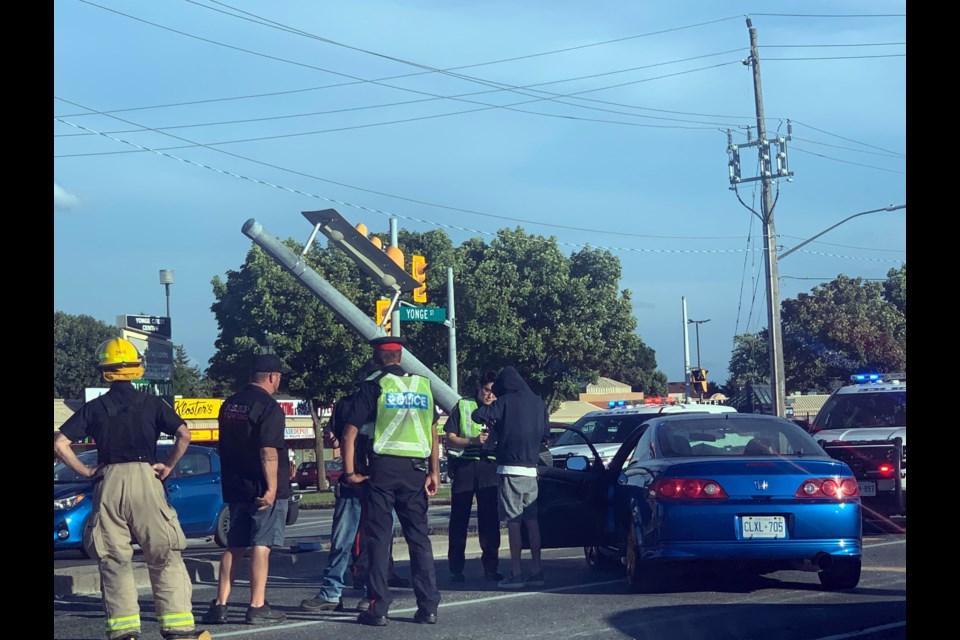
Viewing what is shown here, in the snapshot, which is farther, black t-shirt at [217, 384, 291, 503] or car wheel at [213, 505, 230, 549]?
car wheel at [213, 505, 230, 549]

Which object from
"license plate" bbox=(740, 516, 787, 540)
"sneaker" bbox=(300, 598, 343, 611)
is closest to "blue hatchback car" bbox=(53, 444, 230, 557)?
"sneaker" bbox=(300, 598, 343, 611)

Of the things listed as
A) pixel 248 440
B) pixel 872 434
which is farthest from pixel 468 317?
pixel 248 440

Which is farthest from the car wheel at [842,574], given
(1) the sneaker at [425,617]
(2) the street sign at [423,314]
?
(2) the street sign at [423,314]

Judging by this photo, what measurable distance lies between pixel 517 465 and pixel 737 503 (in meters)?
1.91

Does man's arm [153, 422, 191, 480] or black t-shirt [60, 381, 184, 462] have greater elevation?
black t-shirt [60, 381, 184, 462]

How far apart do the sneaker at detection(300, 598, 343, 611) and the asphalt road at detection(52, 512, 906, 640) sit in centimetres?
12

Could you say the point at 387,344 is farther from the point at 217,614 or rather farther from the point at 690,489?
the point at 690,489

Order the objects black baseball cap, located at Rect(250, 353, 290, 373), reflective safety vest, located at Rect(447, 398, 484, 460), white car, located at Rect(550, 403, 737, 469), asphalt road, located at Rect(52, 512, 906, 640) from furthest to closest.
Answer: white car, located at Rect(550, 403, 737, 469)
reflective safety vest, located at Rect(447, 398, 484, 460)
black baseball cap, located at Rect(250, 353, 290, 373)
asphalt road, located at Rect(52, 512, 906, 640)

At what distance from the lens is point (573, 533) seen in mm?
10133

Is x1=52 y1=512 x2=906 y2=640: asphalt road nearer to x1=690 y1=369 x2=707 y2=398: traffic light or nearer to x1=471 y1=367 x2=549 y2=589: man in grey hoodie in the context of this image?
x1=471 y1=367 x2=549 y2=589: man in grey hoodie

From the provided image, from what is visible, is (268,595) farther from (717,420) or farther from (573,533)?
(717,420)

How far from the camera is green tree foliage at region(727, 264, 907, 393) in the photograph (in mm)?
63750

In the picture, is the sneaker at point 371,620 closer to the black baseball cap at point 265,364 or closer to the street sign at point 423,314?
the black baseball cap at point 265,364

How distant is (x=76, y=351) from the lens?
70750 mm
